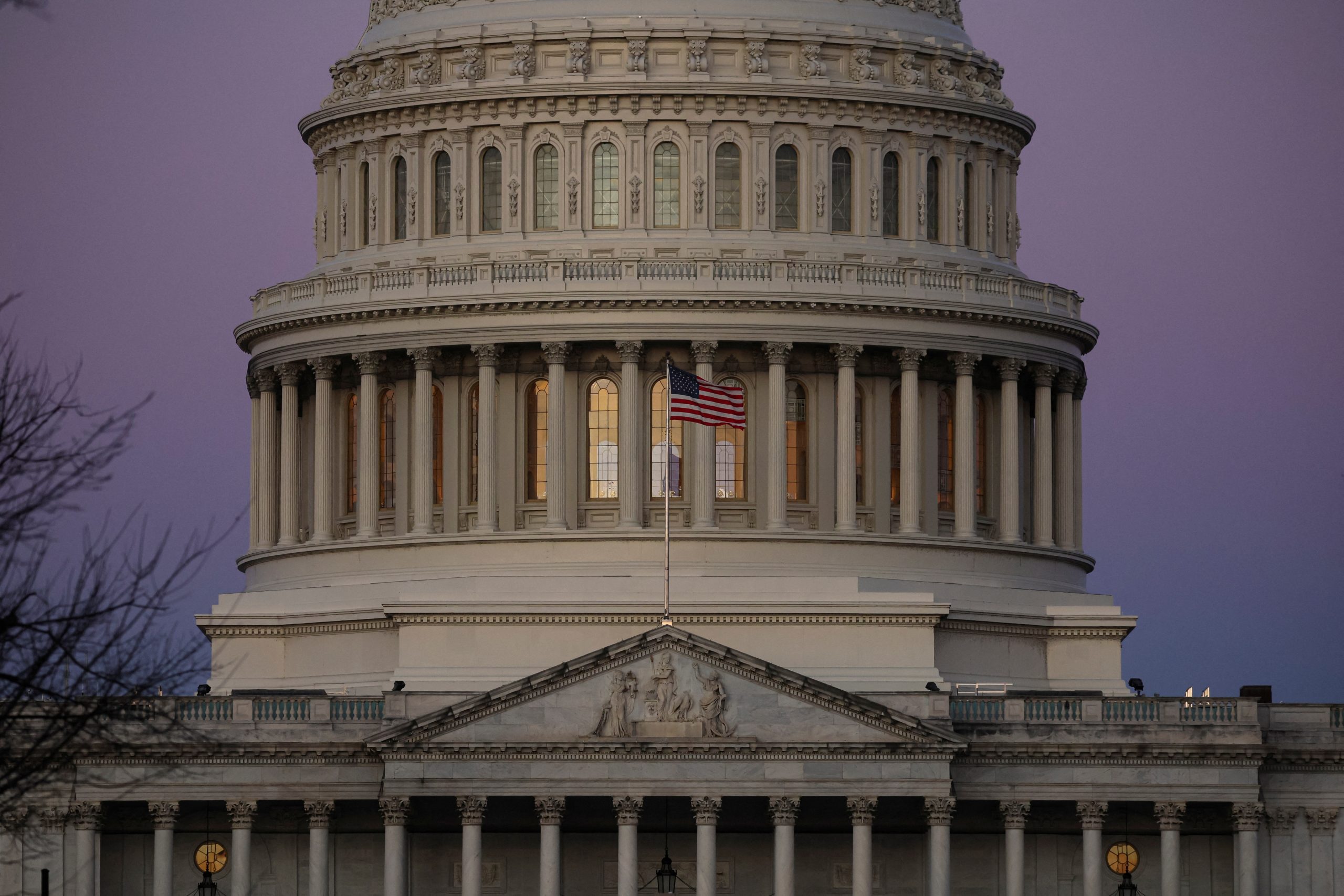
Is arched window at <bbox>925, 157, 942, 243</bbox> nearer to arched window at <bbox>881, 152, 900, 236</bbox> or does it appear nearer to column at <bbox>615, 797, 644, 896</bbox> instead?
arched window at <bbox>881, 152, 900, 236</bbox>

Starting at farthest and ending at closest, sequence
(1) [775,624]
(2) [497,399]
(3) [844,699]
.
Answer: (2) [497,399] < (1) [775,624] < (3) [844,699]

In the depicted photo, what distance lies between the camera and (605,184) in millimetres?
120688

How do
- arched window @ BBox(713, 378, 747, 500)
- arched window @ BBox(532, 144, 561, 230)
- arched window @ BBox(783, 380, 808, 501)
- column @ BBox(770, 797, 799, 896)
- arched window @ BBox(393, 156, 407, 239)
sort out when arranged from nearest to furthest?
column @ BBox(770, 797, 799, 896) < arched window @ BBox(713, 378, 747, 500) < arched window @ BBox(783, 380, 808, 501) < arched window @ BBox(532, 144, 561, 230) < arched window @ BBox(393, 156, 407, 239)

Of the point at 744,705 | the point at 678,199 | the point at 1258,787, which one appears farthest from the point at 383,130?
the point at 1258,787

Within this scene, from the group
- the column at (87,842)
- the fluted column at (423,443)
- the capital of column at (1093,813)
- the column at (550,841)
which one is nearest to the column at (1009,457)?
the capital of column at (1093,813)

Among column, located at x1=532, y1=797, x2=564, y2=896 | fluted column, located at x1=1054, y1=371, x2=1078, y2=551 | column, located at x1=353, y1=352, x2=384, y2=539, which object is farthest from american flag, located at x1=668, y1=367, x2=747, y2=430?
fluted column, located at x1=1054, y1=371, x2=1078, y2=551

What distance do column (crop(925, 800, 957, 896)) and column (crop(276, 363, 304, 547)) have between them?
90.6 ft

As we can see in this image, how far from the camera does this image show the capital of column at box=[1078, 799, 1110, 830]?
104625 millimetres

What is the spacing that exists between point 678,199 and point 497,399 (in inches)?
336

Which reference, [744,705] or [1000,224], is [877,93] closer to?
[1000,224]

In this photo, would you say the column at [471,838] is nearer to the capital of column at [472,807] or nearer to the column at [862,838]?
the capital of column at [472,807]

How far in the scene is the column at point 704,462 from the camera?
117 meters

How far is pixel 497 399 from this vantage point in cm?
11894

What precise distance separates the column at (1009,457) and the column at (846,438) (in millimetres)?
5274
